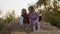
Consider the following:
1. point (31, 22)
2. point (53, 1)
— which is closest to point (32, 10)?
point (31, 22)

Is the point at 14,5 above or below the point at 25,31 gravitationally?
above

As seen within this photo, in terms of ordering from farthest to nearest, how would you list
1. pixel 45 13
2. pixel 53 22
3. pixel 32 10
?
1. pixel 45 13
2. pixel 53 22
3. pixel 32 10

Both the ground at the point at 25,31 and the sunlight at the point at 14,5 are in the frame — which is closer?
the ground at the point at 25,31

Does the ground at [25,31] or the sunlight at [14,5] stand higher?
the sunlight at [14,5]

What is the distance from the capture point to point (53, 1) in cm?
979

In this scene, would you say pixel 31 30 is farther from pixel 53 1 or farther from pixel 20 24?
pixel 53 1

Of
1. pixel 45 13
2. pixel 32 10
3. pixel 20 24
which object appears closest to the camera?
pixel 32 10

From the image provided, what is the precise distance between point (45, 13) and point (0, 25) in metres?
1.93

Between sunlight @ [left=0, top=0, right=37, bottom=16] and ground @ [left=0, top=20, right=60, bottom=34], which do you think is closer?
ground @ [left=0, top=20, right=60, bottom=34]

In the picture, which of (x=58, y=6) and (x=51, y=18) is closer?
(x=51, y=18)

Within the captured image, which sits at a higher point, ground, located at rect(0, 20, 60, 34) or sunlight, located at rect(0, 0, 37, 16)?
sunlight, located at rect(0, 0, 37, 16)

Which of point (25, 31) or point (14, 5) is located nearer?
point (25, 31)

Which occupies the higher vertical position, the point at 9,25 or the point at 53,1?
the point at 53,1

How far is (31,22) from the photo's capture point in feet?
25.1
